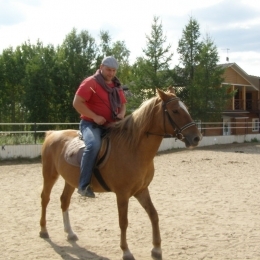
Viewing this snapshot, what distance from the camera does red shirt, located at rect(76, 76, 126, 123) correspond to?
16.5ft

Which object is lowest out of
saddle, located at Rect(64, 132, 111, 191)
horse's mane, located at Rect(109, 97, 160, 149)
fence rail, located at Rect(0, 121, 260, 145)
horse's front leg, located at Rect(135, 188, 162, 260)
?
horse's front leg, located at Rect(135, 188, 162, 260)

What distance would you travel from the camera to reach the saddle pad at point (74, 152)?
517 centimetres

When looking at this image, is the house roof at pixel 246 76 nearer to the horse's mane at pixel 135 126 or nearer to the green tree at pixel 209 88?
the green tree at pixel 209 88

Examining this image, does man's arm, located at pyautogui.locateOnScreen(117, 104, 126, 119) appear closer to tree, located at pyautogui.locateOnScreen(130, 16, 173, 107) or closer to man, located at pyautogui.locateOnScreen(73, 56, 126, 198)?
man, located at pyautogui.locateOnScreen(73, 56, 126, 198)

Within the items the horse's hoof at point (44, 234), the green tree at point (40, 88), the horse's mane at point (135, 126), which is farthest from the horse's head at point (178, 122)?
the green tree at point (40, 88)

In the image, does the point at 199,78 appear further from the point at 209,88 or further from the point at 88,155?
the point at 88,155

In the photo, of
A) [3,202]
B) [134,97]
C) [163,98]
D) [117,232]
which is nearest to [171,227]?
[117,232]

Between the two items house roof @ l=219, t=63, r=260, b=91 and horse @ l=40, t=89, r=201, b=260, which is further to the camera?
house roof @ l=219, t=63, r=260, b=91

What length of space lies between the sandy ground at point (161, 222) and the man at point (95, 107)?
3.20ft

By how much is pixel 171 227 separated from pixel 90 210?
184cm

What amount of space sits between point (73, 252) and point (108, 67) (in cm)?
237

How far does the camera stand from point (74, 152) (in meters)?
5.25

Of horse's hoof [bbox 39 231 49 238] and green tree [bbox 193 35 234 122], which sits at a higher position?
green tree [bbox 193 35 234 122]

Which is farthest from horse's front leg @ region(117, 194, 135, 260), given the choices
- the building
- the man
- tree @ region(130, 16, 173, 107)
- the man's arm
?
the building
